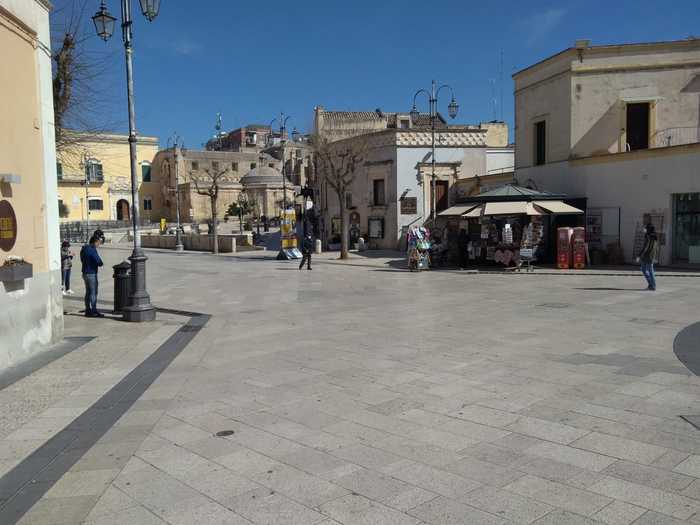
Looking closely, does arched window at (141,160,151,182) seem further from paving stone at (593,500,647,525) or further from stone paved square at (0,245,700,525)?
paving stone at (593,500,647,525)

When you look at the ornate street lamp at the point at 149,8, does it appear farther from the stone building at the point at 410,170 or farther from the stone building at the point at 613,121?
the stone building at the point at 410,170

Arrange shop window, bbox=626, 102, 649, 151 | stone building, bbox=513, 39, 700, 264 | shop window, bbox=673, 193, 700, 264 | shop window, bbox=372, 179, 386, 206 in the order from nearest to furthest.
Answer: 1. shop window, bbox=673, 193, 700, 264
2. stone building, bbox=513, 39, 700, 264
3. shop window, bbox=626, 102, 649, 151
4. shop window, bbox=372, 179, 386, 206

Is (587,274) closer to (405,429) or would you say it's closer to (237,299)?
(237,299)

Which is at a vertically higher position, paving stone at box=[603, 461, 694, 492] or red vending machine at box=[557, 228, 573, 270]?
red vending machine at box=[557, 228, 573, 270]

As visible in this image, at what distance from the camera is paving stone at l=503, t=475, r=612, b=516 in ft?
12.5

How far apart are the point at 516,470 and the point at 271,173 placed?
2613 inches

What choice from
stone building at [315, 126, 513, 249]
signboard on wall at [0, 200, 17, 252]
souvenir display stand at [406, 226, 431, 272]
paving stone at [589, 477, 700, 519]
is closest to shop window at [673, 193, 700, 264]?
souvenir display stand at [406, 226, 431, 272]

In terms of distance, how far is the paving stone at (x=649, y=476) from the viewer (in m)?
4.06

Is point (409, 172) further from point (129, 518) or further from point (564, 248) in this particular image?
point (129, 518)

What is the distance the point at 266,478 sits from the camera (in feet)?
14.4

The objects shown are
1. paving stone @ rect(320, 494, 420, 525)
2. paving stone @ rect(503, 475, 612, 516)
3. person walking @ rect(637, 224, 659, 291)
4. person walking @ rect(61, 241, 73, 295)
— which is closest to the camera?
paving stone @ rect(320, 494, 420, 525)

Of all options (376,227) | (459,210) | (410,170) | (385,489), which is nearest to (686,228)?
(459,210)

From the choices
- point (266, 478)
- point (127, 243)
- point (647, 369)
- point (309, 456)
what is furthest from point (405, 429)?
point (127, 243)

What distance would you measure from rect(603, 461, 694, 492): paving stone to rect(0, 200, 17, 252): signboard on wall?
25.3ft
